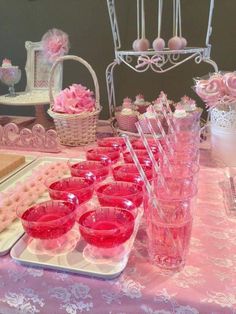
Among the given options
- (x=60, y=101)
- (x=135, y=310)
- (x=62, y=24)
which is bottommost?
(x=135, y=310)

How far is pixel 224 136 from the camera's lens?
1.08 m

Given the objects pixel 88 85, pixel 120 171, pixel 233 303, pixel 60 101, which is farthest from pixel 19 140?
pixel 233 303

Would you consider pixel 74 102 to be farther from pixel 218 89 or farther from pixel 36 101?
pixel 218 89

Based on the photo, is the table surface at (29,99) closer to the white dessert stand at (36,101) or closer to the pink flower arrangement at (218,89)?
the white dessert stand at (36,101)

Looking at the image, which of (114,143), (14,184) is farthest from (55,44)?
(14,184)

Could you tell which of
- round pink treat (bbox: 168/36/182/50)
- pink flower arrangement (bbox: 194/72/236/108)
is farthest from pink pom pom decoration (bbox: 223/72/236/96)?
round pink treat (bbox: 168/36/182/50)

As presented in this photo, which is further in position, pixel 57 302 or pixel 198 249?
pixel 198 249

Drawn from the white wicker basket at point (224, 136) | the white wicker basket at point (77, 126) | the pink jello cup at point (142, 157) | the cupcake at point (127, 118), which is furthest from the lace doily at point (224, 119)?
the white wicker basket at point (77, 126)

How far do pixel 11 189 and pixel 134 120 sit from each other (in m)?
0.57

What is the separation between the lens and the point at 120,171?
2.90 ft

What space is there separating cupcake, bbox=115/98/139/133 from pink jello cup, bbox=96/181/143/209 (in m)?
0.56

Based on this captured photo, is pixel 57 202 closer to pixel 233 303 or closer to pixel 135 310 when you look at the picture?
pixel 135 310

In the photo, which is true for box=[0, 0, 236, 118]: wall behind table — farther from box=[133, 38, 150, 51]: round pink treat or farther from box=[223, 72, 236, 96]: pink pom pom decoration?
box=[223, 72, 236, 96]: pink pom pom decoration

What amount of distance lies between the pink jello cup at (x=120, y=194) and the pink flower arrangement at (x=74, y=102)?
53 cm
